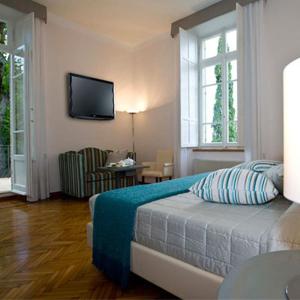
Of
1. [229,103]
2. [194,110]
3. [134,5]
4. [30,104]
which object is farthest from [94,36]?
Result: [229,103]

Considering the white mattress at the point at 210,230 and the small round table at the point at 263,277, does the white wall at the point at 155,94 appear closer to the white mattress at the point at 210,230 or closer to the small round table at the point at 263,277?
the white mattress at the point at 210,230

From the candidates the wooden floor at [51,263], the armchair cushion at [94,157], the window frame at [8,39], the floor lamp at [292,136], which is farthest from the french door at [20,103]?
the floor lamp at [292,136]

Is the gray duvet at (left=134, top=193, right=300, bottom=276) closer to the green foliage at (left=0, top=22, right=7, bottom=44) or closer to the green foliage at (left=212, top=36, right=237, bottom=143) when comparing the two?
the green foliage at (left=212, top=36, right=237, bottom=143)

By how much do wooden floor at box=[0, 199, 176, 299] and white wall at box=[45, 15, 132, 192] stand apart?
65.9 inches

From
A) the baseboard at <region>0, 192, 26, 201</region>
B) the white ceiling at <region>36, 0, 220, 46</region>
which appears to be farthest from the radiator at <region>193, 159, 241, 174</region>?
the baseboard at <region>0, 192, 26, 201</region>

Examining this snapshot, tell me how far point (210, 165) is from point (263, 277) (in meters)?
3.94

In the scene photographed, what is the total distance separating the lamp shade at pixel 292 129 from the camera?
1.84 feet

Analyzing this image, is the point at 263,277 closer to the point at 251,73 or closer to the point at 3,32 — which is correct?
the point at 251,73

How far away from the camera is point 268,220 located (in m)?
1.18

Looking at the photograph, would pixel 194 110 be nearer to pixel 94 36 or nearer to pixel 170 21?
pixel 170 21

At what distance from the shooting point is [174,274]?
1279 millimetres

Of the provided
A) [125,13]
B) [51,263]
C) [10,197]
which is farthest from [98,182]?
[125,13]

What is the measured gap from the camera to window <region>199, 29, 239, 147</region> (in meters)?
4.69

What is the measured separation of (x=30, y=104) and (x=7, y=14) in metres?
1.61
